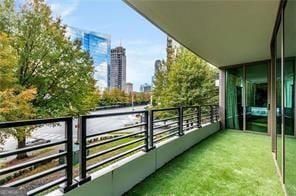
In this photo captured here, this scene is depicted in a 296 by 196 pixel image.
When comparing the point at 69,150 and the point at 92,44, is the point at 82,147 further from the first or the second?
the point at 92,44

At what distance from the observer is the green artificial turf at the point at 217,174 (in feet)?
9.73

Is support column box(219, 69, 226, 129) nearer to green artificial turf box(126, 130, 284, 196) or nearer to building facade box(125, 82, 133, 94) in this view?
green artificial turf box(126, 130, 284, 196)

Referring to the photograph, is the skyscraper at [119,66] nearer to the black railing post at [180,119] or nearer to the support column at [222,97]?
the support column at [222,97]

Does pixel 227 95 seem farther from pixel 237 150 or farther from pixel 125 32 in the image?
pixel 125 32

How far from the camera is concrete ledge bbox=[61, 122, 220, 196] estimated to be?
7.85 feet

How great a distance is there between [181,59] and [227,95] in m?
7.12

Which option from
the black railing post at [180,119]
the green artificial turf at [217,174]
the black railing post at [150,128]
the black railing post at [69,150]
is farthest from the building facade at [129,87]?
the black railing post at [69,150]

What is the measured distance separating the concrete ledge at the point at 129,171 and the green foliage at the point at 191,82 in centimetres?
951

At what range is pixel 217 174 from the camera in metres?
3.54

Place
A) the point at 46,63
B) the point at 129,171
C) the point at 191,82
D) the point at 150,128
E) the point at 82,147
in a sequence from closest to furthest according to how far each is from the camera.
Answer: the point at 82,147
the point at 129,171
the point at 150,128
the point at 46,63
the point at 191,82

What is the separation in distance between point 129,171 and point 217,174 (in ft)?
4.61

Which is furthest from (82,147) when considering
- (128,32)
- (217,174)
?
(128,32)

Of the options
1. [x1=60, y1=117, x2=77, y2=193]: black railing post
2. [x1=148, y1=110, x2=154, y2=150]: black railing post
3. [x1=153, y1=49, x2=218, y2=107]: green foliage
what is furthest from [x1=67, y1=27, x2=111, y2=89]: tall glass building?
[x1=60, y1=117, x2=77, y2=193]: black railing post

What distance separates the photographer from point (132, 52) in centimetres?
4406
